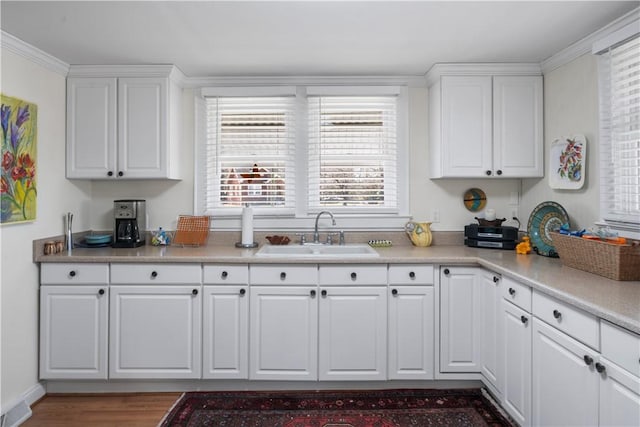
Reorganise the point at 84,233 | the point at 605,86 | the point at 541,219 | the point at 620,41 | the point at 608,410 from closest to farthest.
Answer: the point at 608,410, the point at 620,41, the point at 605,86, the point at 541,219, the point at 84,233

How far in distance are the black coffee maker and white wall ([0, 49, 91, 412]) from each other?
0.37 metres

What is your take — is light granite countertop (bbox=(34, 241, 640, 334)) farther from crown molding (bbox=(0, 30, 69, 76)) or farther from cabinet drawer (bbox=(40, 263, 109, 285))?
crown molding (bbox=(0, 30, 69, 76))

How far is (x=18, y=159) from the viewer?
2.47 meters

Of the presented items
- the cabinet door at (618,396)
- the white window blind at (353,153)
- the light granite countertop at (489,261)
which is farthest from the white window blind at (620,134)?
the white window blind at (353,153)

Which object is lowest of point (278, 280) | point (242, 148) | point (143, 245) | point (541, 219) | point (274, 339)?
point (274, 339)

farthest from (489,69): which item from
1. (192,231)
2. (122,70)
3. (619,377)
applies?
(122,70)

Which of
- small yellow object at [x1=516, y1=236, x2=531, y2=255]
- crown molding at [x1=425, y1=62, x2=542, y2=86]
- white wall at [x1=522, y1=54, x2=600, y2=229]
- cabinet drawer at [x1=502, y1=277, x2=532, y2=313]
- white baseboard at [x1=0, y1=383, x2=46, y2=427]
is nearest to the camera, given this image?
cabinet drawer at [x1=502, y1=277, x2=532, y2=313]

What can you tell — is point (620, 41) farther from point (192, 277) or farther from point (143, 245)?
point (143, 245)

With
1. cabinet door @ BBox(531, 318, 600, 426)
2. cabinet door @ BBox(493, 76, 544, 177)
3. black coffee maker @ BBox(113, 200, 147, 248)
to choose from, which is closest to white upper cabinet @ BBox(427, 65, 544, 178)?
cabinet door @ BBox(493, 76, 544, 177)

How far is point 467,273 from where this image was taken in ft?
8.69

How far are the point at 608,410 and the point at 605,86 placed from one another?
73.0 inches

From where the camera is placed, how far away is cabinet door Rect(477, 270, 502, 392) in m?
2.42

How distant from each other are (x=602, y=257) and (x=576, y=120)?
1106mm

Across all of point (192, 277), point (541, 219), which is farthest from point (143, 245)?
point (541, 219)
